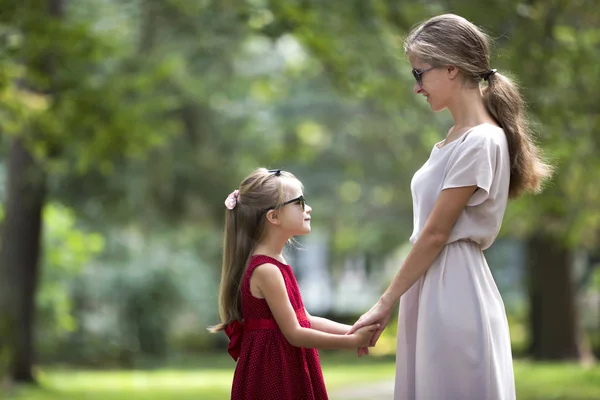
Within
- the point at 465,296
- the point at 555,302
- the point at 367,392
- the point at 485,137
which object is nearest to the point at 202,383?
the point at 367,392

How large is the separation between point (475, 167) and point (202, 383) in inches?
462

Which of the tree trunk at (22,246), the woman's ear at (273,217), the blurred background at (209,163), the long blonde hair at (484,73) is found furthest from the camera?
the tree trunk at (22,246)

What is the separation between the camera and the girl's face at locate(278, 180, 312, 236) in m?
4.03

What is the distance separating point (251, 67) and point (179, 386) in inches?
227

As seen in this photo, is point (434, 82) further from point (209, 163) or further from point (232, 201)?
point (209, 163)

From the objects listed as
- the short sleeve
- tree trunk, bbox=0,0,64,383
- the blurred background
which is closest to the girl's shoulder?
the short sleeve

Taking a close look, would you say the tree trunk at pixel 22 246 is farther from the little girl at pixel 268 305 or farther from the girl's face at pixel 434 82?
the girl's face at pixel 434 82

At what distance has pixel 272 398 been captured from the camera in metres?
3.89

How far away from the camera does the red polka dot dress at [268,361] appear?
3906 millimetres

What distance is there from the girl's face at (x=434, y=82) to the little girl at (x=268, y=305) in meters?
0.66

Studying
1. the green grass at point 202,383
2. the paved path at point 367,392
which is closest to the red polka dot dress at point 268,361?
the green grass at point 202,383

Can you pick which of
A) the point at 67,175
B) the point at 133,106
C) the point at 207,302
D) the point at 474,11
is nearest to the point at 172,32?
the point at 67,175

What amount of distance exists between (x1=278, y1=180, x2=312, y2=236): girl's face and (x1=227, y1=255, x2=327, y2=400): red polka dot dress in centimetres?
15

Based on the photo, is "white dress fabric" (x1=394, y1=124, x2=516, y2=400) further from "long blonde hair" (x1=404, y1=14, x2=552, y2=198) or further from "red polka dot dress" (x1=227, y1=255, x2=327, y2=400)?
"red polka dot dress" (x1=227, y1=255, x2=327, y2=400)
